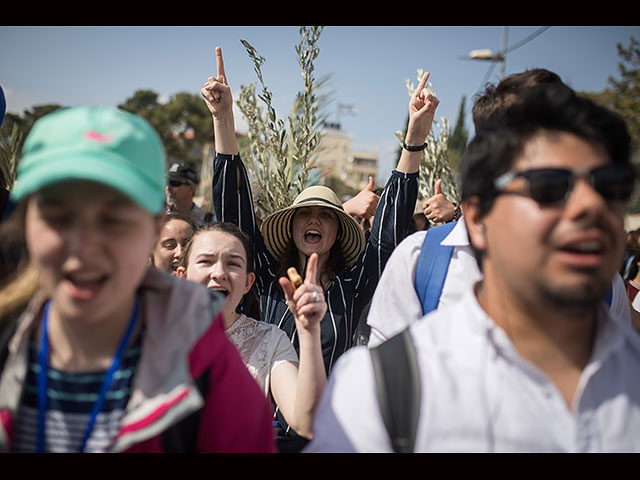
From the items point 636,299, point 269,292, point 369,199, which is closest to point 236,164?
point 269,292

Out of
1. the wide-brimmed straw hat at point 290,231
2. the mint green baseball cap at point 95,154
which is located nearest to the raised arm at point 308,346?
the mint green baseball cap at point 95,154

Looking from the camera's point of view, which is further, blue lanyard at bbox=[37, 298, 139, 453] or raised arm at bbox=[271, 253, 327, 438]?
raised arm at bbox=[271, 253, 327, 438]

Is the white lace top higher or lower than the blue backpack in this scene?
lower

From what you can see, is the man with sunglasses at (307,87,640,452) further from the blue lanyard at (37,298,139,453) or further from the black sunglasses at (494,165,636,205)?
the blue lanyard at (37,298,139,453)

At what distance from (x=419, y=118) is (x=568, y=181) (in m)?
1.44

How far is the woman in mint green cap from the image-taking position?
3.84 feet

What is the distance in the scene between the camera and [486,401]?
4.17 feet

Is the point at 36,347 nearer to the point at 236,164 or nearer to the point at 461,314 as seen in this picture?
the point at 461,314

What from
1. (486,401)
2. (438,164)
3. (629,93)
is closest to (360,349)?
(486,401)

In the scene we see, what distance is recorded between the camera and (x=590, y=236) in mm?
1240

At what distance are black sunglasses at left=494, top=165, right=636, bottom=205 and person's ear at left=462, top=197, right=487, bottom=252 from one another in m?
0.17

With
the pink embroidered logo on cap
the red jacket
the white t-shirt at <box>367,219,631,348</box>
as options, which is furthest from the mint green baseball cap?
the white t-shirt at <box>367,219,631,348</box>

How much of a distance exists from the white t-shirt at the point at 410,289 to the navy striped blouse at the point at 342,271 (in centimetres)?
71

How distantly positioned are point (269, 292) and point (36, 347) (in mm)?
1797
